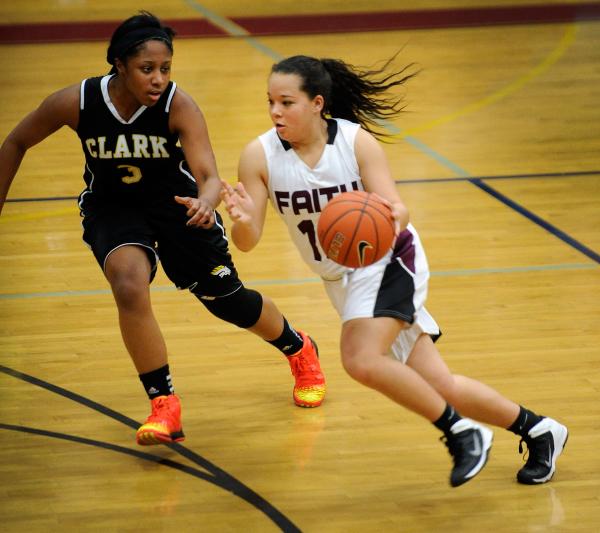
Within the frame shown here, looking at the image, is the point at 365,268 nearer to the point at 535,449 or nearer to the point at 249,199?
the point at 249,199

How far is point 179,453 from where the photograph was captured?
4.42m

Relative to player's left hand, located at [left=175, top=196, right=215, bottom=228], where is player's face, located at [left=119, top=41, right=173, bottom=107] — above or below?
above

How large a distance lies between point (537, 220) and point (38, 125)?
390 cm

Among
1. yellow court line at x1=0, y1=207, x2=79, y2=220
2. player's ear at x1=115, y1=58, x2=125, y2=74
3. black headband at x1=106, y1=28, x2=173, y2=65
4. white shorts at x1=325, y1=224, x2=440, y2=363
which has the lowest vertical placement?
yellow court line at x1=0, y1=207, x2=79, y2=220

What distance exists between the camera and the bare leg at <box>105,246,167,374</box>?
13.9 ft

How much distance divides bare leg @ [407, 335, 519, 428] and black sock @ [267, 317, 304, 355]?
1.05 meters

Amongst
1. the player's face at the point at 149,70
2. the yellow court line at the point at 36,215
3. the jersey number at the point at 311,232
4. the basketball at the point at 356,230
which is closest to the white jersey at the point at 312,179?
the jersey number at the point at 311,232

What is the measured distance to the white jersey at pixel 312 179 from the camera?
390 centimetres

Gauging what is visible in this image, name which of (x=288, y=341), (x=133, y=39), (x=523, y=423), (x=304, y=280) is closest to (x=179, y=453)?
(x=288, y=341)

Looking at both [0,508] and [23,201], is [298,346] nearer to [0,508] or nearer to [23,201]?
[0,508]

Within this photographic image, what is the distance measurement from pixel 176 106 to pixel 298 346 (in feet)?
3.93

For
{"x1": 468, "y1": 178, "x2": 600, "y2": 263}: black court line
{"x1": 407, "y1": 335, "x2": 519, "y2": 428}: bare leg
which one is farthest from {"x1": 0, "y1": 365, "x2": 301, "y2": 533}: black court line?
{"x1": 468, "y1": 178, "x2": 600, "y2": 263}: black court line

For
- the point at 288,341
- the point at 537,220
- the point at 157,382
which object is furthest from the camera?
the point at 537,220

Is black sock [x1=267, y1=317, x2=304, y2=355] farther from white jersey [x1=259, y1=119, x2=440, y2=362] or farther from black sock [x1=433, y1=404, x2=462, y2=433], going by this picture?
black sock [x1=433, y1=404, x2=462, y2=433]
